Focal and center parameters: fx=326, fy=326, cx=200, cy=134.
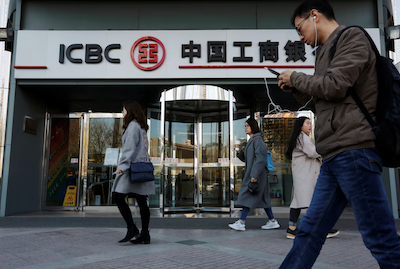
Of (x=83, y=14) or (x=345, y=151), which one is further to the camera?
(x=83, y=14)

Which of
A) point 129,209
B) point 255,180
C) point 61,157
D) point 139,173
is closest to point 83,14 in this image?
point 61,157

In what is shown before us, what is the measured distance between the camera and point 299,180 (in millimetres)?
4590

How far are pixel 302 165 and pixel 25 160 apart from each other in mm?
5910

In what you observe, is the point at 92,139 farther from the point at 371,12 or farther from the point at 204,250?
the point at 371,12

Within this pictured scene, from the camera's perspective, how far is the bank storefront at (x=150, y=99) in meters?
7.04

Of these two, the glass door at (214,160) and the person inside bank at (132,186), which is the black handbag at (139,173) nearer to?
the person inside bank at (132,186)

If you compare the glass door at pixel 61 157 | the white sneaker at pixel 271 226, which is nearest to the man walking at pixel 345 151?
the white sneaker at pixel 271 226

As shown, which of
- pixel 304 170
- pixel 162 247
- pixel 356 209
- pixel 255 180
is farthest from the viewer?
pixel 255 180

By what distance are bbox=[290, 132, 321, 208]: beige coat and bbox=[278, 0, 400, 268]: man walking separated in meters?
2.70

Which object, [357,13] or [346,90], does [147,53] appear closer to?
[357,13]

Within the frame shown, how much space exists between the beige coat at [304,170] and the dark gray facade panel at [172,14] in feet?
12.6

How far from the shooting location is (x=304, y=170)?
4586 millimetres

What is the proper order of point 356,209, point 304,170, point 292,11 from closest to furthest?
point 356,209 → point 304,170 → point 292,11

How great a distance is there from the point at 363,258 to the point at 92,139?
700 cm
